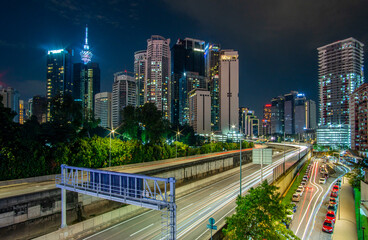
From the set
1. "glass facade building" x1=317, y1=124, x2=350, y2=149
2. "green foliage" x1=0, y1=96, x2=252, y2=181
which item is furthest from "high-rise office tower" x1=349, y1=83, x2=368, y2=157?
"green foliage" x1=0, y1=96, x2=252, y2=181

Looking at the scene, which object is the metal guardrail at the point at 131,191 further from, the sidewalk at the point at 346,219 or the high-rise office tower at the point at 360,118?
the high-rise office tower at the point at 360,118

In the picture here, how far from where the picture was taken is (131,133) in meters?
56.9

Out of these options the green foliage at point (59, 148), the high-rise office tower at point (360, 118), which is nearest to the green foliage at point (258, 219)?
the green foliage at point (59, 148)

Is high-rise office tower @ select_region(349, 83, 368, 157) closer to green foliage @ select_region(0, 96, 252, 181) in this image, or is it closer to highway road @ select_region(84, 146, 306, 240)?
highway road @ select_region(84, 146, 306, 240)

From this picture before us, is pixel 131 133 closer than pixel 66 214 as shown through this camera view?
No

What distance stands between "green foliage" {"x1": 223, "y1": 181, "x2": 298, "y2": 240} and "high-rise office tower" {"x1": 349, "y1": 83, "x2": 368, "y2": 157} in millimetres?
121656

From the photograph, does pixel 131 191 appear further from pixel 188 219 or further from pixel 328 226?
pixel 328 226

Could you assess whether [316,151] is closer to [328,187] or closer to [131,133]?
[328,187]

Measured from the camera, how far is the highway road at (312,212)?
92.6 ft

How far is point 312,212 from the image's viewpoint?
35.9 meters

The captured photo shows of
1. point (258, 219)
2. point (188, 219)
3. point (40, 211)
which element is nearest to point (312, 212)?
point (188, 219)

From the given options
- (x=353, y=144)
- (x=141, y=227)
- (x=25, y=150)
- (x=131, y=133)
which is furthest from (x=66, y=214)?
(x=353, y=144)

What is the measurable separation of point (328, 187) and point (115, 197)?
54.5m

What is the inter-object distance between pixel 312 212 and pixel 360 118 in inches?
4419
